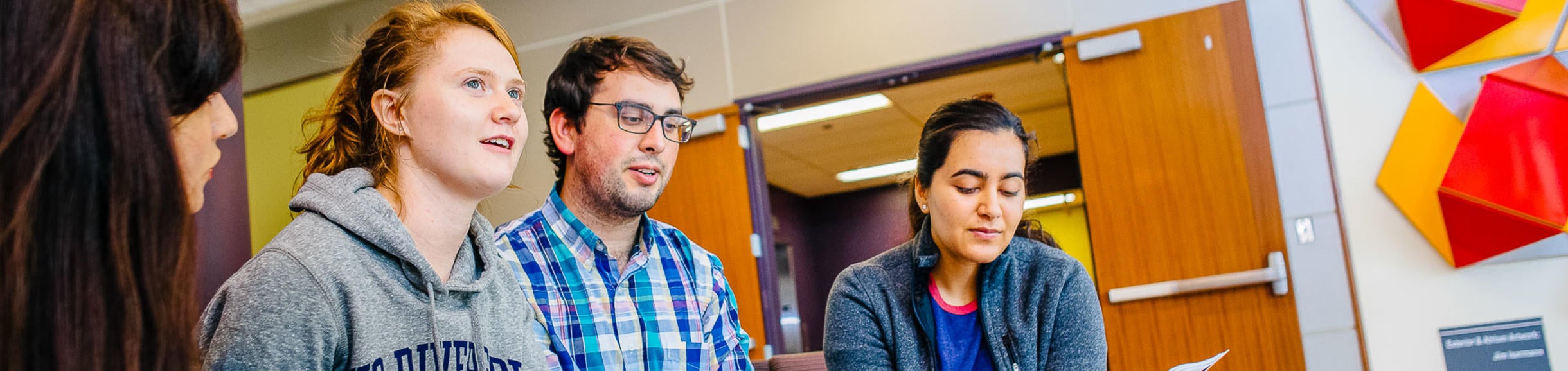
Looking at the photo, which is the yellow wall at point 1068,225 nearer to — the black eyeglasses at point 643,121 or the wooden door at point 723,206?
the wooden door at point 723,206

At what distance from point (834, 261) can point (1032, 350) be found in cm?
815

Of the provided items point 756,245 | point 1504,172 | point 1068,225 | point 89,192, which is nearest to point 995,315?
point 89,192

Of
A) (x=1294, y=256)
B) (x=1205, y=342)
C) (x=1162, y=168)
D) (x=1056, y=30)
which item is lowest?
(x=1205, y=342)

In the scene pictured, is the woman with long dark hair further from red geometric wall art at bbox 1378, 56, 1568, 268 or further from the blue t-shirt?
red geometric wall art at bbox 1378, 56, 1568, 268

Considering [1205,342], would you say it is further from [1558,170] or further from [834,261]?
[834,261]

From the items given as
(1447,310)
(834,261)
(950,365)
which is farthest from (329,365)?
(834,261)

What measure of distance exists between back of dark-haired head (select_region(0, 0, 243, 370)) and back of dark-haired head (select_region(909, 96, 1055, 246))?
1.41 m

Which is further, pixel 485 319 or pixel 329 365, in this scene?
pixel 485 319

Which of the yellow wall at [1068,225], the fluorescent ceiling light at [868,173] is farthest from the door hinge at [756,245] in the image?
the yellow wall at [1068,225]

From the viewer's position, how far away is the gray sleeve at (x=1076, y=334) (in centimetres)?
168

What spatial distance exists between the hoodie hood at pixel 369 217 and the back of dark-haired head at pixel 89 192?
53 centimetres

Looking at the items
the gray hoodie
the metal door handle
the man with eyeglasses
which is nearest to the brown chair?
the man with eyeglasses

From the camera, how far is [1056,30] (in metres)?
3.54

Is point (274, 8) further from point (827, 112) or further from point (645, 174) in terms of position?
point (645, 174)
